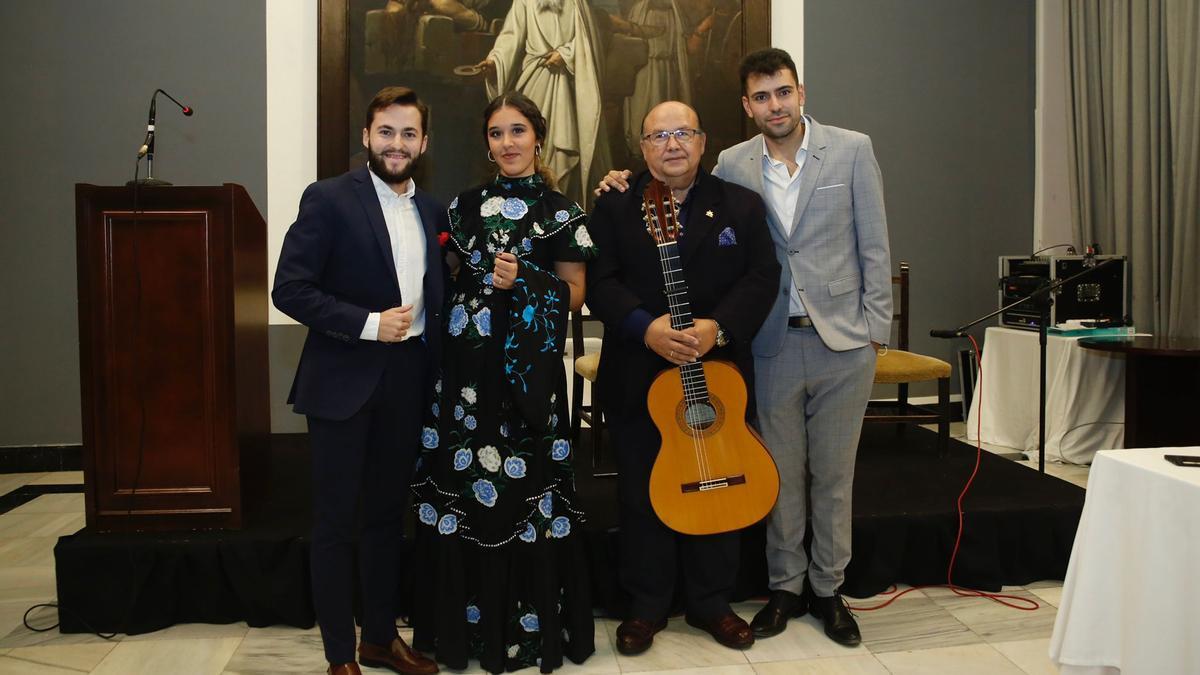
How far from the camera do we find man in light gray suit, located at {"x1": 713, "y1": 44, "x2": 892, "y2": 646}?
2648 mm

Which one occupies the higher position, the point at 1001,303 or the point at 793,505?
the point at 1001,303

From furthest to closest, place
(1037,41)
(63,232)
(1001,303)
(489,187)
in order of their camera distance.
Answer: (1037,41) < (1001,303) < (63,232) < (489,187)

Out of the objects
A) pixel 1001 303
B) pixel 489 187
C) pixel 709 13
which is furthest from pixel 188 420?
pixel 1001 303

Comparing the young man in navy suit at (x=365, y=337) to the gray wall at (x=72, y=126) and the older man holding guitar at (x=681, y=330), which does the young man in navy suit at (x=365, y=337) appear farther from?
the gray wall at (x=72, y=126)

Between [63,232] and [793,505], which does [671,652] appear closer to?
[793,505]

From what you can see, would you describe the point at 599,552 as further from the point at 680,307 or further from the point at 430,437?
the point at 680,307

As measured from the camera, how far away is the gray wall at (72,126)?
16.0 feet

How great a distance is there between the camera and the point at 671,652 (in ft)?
8.85

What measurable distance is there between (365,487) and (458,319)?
1.62 feet

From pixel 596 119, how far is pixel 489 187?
9.83 feet

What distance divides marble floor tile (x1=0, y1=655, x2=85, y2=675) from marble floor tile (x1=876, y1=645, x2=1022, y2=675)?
2.30 meters

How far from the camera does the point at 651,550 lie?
8.76ft

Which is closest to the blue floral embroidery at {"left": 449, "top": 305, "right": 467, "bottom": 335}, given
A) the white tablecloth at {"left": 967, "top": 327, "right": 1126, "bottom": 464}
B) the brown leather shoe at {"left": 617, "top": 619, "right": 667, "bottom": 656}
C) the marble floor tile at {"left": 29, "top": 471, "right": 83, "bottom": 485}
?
the brown leather shoe at {"left": 617, "top": 619, "right": 667, "bottom": 656}

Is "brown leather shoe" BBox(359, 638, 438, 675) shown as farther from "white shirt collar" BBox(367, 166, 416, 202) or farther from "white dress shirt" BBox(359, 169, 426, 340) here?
"white shirt collar" BBox(367, 166, 416, 202)
